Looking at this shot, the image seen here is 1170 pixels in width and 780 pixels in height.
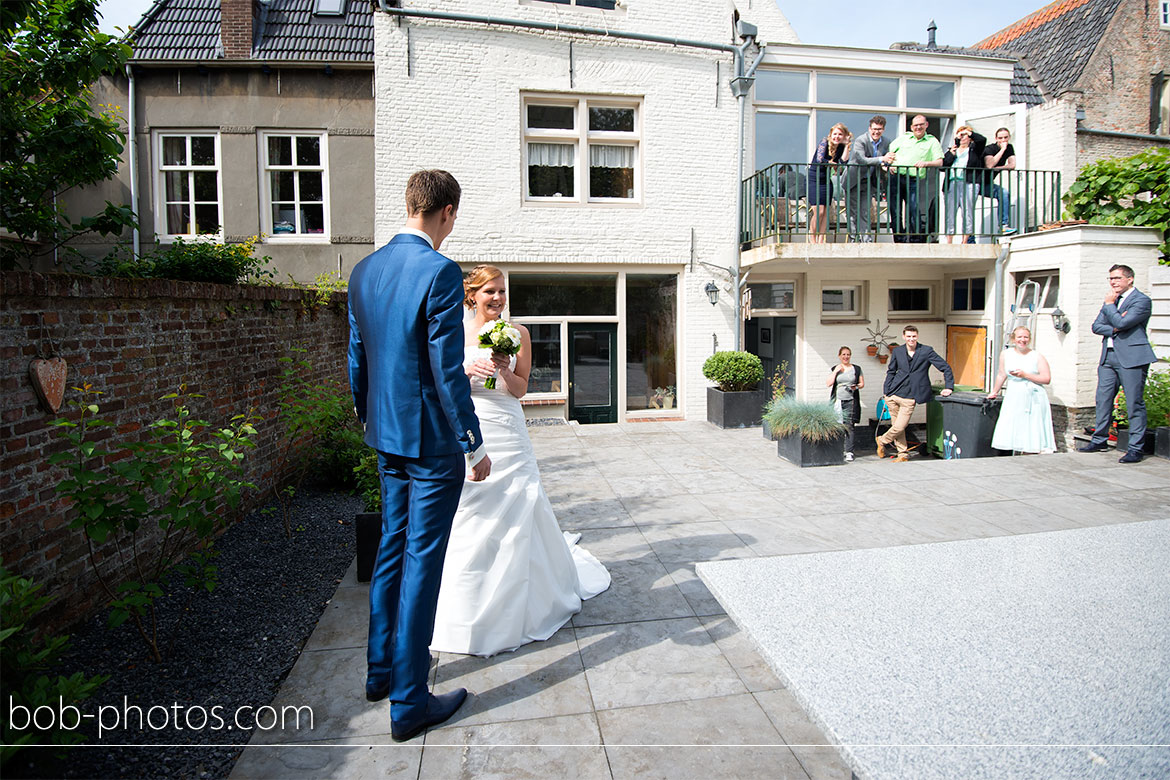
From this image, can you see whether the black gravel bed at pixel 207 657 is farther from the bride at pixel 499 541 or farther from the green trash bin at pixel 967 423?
the green trash bin at pixel 967 423

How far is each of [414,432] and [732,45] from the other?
410 inches

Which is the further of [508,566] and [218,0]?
[218,0]

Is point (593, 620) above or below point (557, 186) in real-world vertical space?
below

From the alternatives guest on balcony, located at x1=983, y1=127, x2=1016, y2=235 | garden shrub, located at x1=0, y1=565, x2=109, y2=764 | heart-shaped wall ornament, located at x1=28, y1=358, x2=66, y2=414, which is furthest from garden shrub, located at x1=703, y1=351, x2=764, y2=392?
garden shrub, located at x1=0, y1=565, x2=109, y2=764

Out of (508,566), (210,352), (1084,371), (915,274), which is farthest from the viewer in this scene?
(915,274)

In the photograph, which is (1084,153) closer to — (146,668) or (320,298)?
(320,298)

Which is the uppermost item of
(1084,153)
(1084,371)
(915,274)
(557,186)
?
(1084,153)

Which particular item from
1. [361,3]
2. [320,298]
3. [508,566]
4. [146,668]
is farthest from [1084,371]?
[361,3]

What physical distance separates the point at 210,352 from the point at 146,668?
2.47 m

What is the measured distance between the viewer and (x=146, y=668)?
117 inches

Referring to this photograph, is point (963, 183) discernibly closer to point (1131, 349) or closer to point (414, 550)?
point (1131, 349)

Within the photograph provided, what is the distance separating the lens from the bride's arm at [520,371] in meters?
3.33

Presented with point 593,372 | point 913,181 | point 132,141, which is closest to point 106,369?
point 593,372

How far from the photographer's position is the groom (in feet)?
8.05
